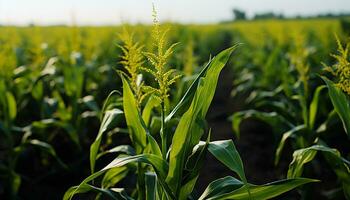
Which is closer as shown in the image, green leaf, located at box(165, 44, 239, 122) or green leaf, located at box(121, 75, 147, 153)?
green leaf, located at box(165, 44, 239, 122)

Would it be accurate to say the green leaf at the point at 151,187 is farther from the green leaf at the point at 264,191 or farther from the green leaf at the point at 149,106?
the green leaf at the point at 149,106

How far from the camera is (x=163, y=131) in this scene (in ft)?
6.59

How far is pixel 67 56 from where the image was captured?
4.54m

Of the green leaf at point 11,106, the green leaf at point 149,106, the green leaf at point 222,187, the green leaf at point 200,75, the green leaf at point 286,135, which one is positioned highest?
the green leaf at point 200,75

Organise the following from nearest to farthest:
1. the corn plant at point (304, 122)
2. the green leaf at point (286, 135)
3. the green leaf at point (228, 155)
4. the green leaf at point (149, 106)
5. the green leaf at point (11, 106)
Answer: the green leaf at point (228, 155) → the corn plant at point (304, 122) → the green leaf at point (149, 106) → the green leaf at point (286, 135) → the green leaf at point (11, 106)

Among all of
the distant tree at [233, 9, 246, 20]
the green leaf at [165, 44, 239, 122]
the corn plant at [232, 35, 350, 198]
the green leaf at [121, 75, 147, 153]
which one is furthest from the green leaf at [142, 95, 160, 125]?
the distant tree at [233, 9, 246, 20]

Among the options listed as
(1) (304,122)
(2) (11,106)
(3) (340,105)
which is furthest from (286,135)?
(2) (11,106)

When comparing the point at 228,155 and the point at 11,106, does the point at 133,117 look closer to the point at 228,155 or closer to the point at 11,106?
the point at 228,155

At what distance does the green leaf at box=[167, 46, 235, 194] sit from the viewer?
1912 mm

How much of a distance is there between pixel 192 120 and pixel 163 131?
16cm

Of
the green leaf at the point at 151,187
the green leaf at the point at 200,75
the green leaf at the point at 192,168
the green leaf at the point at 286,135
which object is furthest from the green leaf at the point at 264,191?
the green leaf at the point at 286,135

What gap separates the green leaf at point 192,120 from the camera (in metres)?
1.91

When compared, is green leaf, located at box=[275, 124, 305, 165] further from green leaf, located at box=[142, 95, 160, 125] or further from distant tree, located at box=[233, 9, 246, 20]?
distant tree, located at box=[233, 9, 246, 20]

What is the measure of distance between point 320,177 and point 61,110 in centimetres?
229
